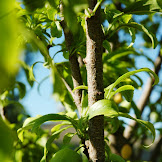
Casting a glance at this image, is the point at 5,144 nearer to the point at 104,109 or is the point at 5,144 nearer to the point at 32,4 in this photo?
the point at 32,4

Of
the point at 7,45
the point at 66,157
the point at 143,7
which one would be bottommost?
the point at 66,157

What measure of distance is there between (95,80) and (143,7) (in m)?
0.15

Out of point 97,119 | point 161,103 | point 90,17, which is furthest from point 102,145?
point 161,103

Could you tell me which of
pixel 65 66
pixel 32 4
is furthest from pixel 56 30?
pixel 32 4

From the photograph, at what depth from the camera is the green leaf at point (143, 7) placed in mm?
415

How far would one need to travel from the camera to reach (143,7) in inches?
16.8

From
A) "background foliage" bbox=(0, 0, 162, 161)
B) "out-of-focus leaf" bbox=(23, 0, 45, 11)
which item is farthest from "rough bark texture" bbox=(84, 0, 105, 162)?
"out-of-focus leaf" bbox=(23, 0, 45, 11)

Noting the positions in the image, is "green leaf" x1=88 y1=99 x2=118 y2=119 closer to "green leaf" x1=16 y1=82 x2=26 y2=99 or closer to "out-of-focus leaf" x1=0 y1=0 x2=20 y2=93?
"out-of-focus leaf" x1=0 y1=0 x2=20 y2=93

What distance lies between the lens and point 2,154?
8cm

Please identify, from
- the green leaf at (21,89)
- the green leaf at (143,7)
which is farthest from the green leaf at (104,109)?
the green leaf at (21,89)

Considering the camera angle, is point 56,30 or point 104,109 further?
point 56,30

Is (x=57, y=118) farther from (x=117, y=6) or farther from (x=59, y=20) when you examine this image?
(x=117, y=6)

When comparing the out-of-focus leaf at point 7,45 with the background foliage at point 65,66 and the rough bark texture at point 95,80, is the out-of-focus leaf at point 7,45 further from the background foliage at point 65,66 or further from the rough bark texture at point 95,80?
the rough bark texture at point 95,80

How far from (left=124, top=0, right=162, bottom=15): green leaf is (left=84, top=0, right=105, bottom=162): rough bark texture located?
0.07 metres
